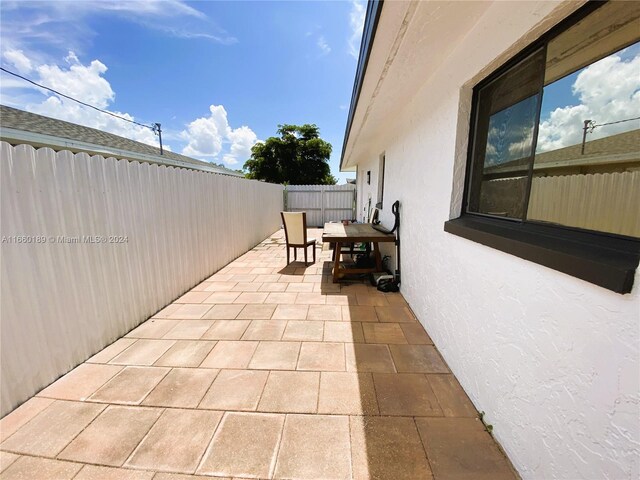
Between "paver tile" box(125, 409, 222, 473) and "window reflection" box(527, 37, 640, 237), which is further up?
"window reflection" box(527, 37, 640, 237)

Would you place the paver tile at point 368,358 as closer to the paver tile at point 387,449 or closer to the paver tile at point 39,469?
the paver tile at point 387,449

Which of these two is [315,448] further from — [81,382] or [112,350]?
[112,350]

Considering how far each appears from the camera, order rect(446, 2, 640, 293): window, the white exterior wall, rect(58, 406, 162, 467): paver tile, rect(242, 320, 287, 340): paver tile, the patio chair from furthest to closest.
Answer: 1. the patio chair
2. rect(242, 320, 287, 340): paver tile
3. rect(58, 406, 162, 467): paver tile
4. rect(446, 2, 640, 293): window
5. the white exterior wall

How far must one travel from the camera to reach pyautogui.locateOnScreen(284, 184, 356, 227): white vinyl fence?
11820 millimetres

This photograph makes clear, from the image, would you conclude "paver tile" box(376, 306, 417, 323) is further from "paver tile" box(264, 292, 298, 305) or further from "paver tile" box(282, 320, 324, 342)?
"paver tile" box(264, 292, 298, 305)

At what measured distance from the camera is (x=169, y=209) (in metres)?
3.46

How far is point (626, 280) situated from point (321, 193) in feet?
37.3

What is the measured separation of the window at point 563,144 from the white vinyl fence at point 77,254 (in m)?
3.16

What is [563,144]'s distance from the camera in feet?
5.73

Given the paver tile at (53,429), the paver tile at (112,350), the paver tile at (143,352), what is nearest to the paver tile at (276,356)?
the paver tile at (143,352)

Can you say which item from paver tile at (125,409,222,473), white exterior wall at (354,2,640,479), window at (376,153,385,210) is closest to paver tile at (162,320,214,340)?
paver tile at (125,409,222,473)

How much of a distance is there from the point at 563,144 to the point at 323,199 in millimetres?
10343

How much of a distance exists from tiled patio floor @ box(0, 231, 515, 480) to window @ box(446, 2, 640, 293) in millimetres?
1215

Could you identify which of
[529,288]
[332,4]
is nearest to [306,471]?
[529,288]
